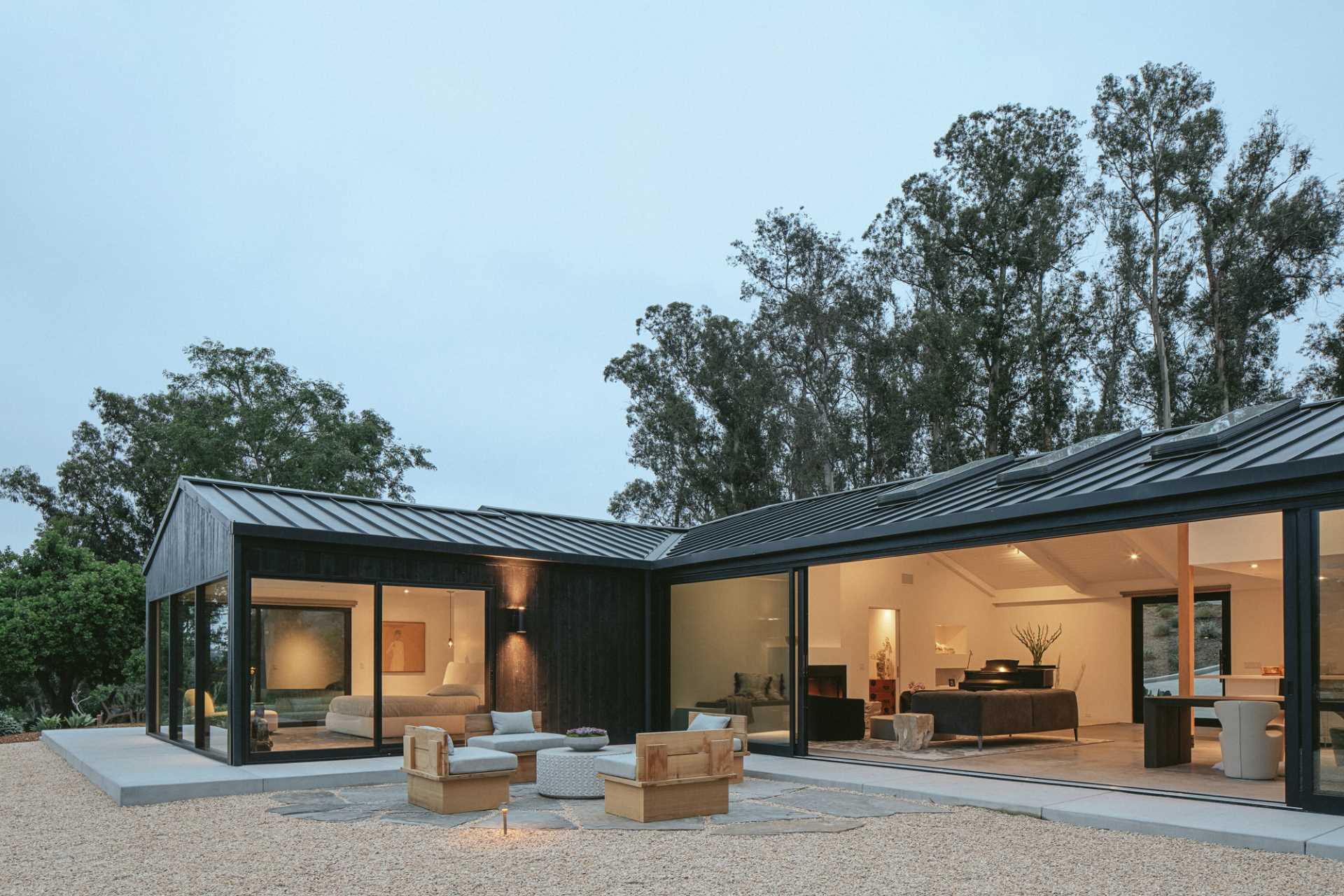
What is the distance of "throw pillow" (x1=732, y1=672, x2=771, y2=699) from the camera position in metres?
11.2

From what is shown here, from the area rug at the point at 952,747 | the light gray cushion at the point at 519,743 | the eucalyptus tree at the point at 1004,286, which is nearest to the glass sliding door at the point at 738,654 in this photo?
the area rug at the point at 952,747

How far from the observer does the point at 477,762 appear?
7.55 meters

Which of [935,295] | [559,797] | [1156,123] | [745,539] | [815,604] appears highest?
[1156,123]

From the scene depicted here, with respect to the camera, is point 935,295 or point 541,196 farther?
point 541,196

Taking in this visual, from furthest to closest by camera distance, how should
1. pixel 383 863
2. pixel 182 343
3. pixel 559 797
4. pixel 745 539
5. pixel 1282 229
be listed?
pixel 182 343 < pixel 1282 229 < pixel 745 539 < pixel 559 797 < pixel 383 863

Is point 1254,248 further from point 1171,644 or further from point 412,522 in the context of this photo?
point 412,522

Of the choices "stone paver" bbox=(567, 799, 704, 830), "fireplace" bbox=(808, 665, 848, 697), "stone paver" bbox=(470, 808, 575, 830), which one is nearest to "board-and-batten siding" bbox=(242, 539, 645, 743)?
"fireplace" bbox=(808, 665, 848, 697)

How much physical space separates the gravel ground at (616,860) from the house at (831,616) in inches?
69.6

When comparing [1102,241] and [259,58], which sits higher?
[259,58]

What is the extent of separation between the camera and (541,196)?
134 feet

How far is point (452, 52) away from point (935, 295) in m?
12.0

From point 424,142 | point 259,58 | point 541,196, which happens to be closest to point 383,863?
point 259,58

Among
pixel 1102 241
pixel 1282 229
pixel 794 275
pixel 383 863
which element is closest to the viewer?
pixel 383 863

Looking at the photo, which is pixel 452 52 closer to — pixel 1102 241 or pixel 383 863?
pixel 1102 241
